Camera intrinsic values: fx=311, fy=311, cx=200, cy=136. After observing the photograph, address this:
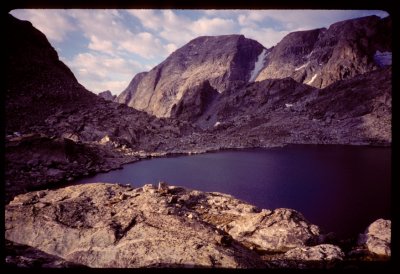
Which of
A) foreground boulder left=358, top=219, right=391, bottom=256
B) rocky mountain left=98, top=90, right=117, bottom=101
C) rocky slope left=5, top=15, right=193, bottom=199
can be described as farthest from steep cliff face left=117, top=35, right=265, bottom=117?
foreground boulder left=358, top=219, right=391, bottom=256

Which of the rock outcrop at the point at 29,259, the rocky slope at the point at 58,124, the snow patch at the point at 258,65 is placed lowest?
the rock outcrop at the point at 29,259

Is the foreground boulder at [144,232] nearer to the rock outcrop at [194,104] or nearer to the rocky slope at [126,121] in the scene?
the rocky slope at [126,121]

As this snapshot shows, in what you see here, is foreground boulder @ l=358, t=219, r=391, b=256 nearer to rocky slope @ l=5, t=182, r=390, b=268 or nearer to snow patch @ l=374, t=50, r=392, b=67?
rocky slope @ l=5, t=182, r=390, b=268

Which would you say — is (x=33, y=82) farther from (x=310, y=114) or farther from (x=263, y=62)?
(x=263, y=62)

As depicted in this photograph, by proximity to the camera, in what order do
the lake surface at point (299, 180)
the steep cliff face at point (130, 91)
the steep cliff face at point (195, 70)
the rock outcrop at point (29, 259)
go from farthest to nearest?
1. the steep cliff face at point (130, 91)
2. the steep cliff face at point (195, 70)
3. the lake surface at point (299, 180)
4. the rock outcrop at point (29, 259)

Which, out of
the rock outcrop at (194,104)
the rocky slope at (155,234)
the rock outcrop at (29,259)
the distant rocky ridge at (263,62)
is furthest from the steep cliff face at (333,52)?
the rock outcrop at (29,259)
